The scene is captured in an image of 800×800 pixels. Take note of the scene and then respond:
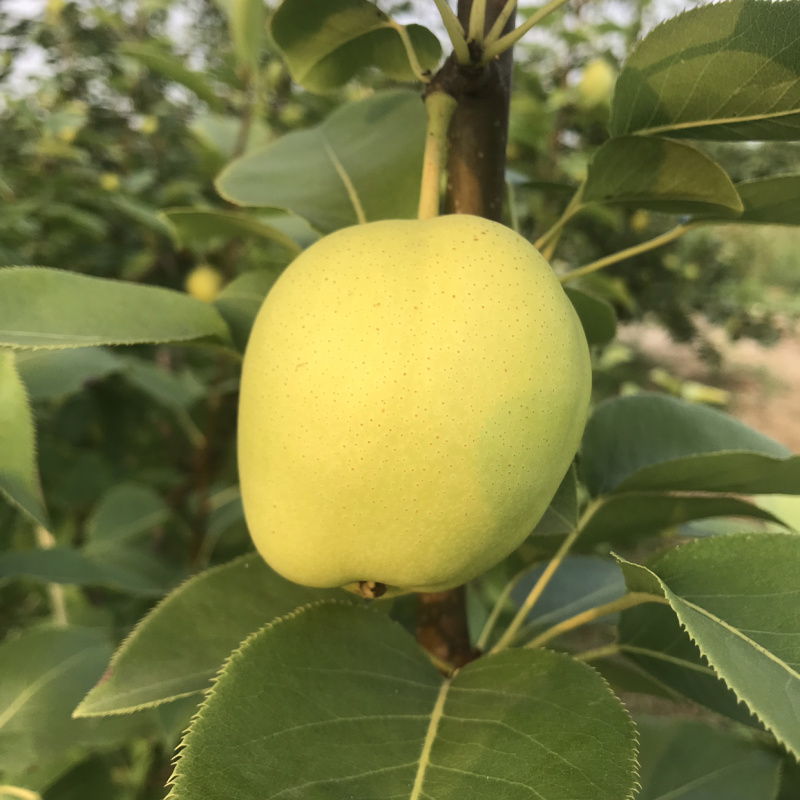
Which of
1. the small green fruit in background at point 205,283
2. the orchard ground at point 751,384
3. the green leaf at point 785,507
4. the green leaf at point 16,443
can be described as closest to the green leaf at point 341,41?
the green leaf at point 16,443

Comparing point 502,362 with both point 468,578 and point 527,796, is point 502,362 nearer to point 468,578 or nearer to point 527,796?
point 468,578

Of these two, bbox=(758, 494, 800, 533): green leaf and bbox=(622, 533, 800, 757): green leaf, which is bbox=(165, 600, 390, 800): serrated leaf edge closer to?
bbox=(622, 533, 800, 757): green leaf

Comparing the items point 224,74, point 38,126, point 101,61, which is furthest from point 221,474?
point 101,61

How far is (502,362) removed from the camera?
411 mm

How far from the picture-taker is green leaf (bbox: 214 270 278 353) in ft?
2.15

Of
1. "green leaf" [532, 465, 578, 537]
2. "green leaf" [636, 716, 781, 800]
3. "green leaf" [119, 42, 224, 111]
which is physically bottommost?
"green leaf" [636, 716, 781, 800]

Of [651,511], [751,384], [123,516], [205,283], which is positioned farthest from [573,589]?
[751,384]

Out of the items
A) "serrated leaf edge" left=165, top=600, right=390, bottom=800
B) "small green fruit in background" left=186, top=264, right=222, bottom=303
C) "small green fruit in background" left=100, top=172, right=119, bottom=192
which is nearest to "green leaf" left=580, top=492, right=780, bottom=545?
"serrated leaf edge" left=165, top=600, right=390, bottom=800

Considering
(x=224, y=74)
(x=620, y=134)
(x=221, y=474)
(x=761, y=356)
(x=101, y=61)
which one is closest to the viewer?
(x=620, y=134)

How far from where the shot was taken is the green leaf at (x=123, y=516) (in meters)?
1.33

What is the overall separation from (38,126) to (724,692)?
2049 mm

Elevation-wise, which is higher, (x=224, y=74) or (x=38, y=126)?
(x=224, y=74)

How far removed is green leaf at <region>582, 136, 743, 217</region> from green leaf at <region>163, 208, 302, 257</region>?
12.3 inches

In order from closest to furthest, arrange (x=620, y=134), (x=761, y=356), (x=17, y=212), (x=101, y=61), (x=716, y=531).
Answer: (x=620, y=134) < (x=716, y=531) < (x=17, y=212) < (x=101, y=61) < (x=761, y=356)
